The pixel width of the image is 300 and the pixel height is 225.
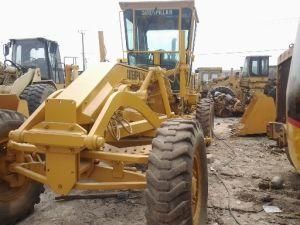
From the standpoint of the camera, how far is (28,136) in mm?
3848

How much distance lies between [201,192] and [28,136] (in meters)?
1.90

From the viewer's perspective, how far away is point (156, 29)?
9188 mm

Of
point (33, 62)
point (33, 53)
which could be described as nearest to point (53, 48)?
point (33, 53)

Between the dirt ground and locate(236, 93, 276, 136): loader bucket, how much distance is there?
3582 mm

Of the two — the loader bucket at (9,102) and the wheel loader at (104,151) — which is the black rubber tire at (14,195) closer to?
the wheel loader at (104,151)

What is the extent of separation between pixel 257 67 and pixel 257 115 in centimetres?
1119

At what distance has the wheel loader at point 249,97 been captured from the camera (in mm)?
11320

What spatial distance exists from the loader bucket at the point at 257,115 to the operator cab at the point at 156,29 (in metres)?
2.90

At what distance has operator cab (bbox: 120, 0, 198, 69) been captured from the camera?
8891 millimetres

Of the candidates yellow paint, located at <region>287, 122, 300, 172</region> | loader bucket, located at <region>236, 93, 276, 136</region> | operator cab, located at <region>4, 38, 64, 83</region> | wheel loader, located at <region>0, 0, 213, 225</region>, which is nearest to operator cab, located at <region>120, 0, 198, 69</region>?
wheel loader, located at <region>0, 0, 213, 225</region>

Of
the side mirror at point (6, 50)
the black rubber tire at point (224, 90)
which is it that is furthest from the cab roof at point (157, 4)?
the black rubber tire at point (224, 90)

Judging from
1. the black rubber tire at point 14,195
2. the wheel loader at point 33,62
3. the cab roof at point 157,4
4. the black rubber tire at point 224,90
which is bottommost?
the black rubber tire at point 224,90

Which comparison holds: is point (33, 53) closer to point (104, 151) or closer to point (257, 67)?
point (104, 151)

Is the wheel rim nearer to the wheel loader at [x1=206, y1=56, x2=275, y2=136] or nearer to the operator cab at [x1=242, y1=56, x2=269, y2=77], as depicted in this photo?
the wheel loader at [x1=206, y1=56, x2=275, y2=136]
